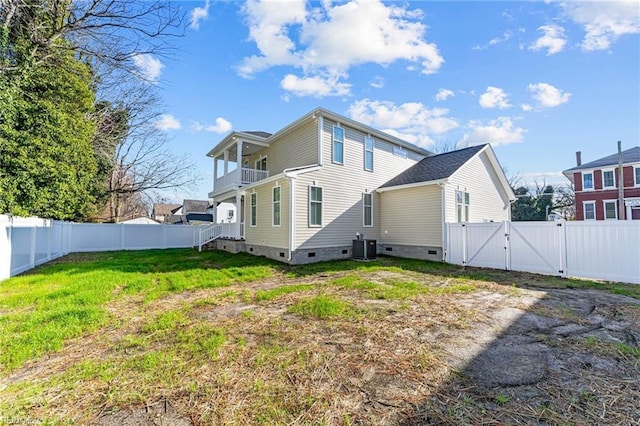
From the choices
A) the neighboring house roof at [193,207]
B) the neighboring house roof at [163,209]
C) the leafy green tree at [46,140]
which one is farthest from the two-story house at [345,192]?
the neighboring house roof at [163,209]

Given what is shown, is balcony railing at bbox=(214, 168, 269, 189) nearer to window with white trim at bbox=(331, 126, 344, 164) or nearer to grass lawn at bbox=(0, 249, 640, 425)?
window with white trim at bbox=(331, 126, 344, 164)

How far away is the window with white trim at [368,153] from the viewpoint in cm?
1274

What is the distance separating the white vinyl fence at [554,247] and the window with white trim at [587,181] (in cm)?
2340

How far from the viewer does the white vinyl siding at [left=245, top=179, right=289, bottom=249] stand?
1045 centimetres

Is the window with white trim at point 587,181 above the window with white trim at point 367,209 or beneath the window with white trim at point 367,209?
above

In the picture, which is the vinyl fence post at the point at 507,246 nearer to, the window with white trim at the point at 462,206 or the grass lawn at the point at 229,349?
the grass lawn at the point at 229,349

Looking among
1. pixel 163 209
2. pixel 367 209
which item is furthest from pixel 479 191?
pixel 163 209

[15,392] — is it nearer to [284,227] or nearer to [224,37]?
[284,227]

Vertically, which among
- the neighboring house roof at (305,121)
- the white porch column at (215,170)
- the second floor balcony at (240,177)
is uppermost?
the neighboring house roof at (305,121)

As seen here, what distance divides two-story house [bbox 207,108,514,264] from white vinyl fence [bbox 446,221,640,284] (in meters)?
1.06

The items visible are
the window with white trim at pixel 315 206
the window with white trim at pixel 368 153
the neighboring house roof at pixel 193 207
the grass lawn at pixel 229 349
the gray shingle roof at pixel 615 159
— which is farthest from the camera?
the neighboring house roof at pixel 193 207

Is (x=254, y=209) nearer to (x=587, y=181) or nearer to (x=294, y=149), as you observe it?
(x=294, y=149)

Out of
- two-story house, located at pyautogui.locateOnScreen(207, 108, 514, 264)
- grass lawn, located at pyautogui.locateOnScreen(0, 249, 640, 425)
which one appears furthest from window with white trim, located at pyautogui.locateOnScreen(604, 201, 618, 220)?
grass lawn, located at pyautogui.locateOnScreen(0, 249, 640, 425)

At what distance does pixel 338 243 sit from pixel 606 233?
800 centimetres
